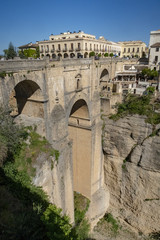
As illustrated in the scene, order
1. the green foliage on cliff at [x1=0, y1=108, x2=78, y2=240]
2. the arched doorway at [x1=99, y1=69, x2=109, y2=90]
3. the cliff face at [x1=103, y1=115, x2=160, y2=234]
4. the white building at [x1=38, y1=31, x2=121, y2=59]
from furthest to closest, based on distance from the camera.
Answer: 1. the white building at [x1=38, y1=31, x2=121, y2=59]
2. the arched doorway at [x1=99, y1=69, x2=109, y2=90]
3. the cliff face at [x1=103, y1=115, x2=160, y2=234]
4. the green foliage on cliff at [x1=0, y1=108, x2=78, y2=240]

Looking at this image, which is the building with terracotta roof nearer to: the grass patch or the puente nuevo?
the puente nuevo

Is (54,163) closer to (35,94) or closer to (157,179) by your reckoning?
(35,94)

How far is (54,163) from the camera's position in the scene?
9.50 metres

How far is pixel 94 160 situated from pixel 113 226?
622cm

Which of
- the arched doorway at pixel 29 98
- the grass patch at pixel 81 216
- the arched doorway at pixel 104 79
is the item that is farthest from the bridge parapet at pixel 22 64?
the grass patch at pixel 81 216

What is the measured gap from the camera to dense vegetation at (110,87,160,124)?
1394 centimetres

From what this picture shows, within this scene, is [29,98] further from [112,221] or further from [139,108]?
[112,221]

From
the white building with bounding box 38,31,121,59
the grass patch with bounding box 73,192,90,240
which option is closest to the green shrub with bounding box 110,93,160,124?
the grass patch with bounding box 73,192,90,240

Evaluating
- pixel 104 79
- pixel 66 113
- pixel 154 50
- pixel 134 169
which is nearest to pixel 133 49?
pixel 154 50

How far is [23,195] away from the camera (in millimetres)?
6797

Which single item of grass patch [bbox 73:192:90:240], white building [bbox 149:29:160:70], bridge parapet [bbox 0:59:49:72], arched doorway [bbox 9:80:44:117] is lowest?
grass patch [bbox 73:192:90:240]

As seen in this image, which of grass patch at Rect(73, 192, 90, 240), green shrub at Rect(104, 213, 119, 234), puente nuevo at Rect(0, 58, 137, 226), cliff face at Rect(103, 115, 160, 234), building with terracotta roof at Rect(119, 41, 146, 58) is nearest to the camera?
puente nuevo at Rect(0, 58, 137, 226)

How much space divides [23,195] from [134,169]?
33.7 feet

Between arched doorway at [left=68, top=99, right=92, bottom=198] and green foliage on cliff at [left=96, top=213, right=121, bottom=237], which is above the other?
arched doorway at [left=68, top=99, right=92, bottom=198]
